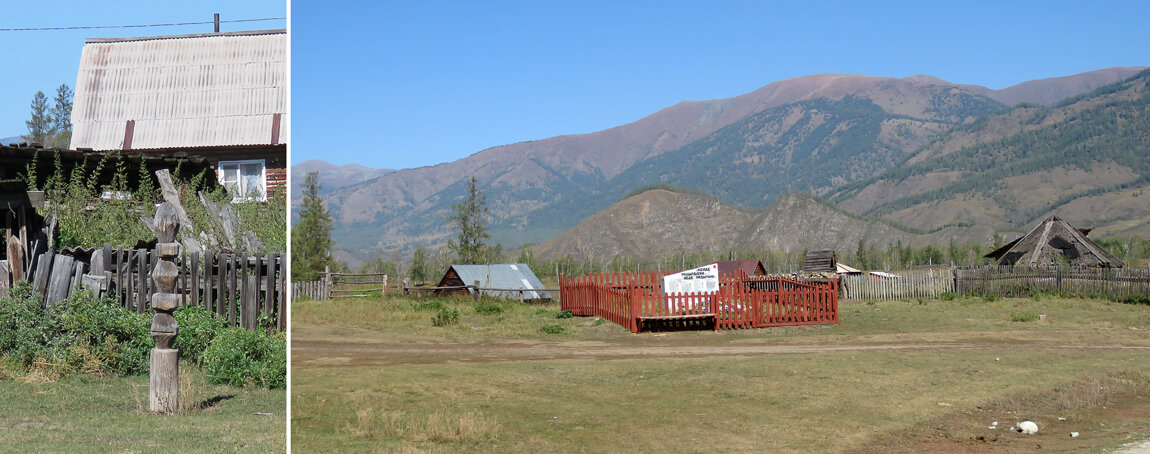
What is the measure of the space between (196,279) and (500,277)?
30.2 meters

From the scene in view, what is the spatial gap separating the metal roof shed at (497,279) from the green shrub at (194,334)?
1089 inches

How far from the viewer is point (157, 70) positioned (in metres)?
31.7

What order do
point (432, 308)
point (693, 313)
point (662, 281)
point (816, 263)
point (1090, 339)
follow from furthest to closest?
1. point (816, 263)
2. point (432, 308)
3. point (662, 281)
4. point (693, 313)
5. point (1090, 339)

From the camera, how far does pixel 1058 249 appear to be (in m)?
42.2

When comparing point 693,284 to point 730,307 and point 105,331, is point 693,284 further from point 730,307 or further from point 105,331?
point 105,331

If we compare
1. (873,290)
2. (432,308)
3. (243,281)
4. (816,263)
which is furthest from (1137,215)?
(243,281)

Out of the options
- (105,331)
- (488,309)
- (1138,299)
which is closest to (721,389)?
(105,331)

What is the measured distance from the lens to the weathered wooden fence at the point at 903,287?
36.6 m

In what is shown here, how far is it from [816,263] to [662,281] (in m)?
27.5

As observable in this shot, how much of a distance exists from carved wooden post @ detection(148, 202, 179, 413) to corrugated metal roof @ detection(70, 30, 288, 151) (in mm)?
20559

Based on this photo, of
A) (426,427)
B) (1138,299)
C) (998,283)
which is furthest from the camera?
(998,283)

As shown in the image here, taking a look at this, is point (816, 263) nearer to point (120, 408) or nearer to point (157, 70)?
point (157, 70)

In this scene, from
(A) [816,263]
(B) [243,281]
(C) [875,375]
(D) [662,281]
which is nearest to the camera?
(B) [243,281]

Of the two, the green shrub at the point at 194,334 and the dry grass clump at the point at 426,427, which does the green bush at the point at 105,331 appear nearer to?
the green shrub at the point at 194,334
